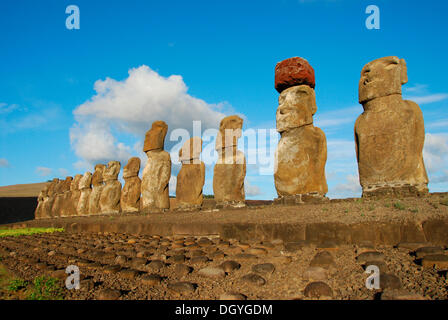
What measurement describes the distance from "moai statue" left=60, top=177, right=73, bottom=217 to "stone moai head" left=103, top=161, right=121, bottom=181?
585cm

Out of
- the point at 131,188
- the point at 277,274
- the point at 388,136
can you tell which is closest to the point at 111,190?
the point at 131,188

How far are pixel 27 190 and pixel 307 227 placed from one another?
210ft

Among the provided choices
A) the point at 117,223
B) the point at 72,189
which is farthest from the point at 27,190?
the point at 117,223

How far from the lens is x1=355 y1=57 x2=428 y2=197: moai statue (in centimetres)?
599

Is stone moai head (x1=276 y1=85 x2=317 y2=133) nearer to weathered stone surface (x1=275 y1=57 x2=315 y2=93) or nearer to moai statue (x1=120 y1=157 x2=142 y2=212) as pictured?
weathered stone surface (x1=275 y1=57 x2=315 y2=93)

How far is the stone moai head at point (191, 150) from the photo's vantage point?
10.4 metres

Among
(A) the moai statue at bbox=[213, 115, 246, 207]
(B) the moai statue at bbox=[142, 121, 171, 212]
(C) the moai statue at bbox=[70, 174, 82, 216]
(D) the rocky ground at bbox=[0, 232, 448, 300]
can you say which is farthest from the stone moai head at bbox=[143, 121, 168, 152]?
(C) the moai statue at bbox=[70, 174, 82, 216]

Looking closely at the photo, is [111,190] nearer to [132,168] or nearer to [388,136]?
[132,168]

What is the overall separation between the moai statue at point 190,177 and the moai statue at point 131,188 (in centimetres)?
342

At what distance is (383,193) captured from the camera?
6121 mm

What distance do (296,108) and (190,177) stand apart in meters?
4.26

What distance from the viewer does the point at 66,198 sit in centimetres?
2002
